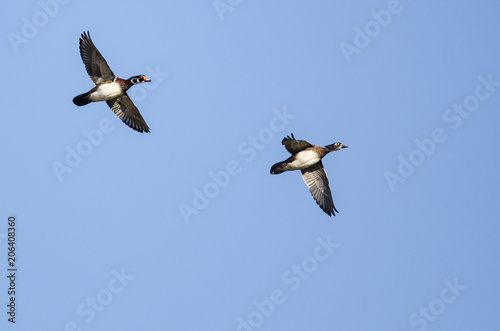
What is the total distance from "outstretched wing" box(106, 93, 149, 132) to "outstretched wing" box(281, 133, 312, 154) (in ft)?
23.7

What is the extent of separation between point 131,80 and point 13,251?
28.6 feet

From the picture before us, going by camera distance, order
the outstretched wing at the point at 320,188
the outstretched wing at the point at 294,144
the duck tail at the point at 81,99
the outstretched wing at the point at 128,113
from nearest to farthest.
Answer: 1. the outstretched wing at the point at 294,144
2. the duck tail at the point at 81,99
3. the outstretched wing at the point at 320,188
4. the outstretched wing at the point at 128,113

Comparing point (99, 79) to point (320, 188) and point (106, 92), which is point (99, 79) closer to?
point (106, 92)

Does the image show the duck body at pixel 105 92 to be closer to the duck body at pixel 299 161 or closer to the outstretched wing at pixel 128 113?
the outstretched wing at pixel 128 113

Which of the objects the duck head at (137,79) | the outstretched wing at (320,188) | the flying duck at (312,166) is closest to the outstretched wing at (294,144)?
the flying duck at (312,166)

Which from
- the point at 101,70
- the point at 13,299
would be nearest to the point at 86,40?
the point at 101,70

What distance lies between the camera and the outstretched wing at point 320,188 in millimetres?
36250

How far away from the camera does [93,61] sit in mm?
36562

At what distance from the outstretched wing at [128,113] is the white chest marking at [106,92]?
3.32 feet

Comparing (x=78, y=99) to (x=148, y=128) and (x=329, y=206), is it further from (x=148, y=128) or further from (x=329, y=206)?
(x=329, y=206)

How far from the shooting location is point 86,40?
36.6m

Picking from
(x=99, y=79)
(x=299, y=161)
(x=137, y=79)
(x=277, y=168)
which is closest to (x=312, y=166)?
(x=299, y=161)

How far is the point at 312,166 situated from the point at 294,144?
2215 millimetres

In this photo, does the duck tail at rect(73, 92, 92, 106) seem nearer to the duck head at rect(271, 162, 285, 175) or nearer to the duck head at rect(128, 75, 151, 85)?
the duck head at rect(128, 75, 151, 85)
